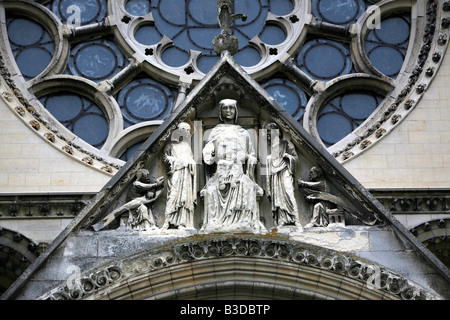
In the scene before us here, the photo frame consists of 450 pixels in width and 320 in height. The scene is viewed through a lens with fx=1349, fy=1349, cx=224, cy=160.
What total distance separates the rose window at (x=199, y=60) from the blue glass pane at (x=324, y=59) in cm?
2

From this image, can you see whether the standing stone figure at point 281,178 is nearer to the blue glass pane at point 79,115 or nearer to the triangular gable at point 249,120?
the triangular gable at point 249,120

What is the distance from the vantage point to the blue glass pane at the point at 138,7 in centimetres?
2277

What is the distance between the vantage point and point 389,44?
22.2 meters

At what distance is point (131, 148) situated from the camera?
21391 mm

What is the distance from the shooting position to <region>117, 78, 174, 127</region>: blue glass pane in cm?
2166

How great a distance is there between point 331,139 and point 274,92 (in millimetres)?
1326

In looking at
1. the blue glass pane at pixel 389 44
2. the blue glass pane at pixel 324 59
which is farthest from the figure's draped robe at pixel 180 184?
the blue glass pane at pixel 389 44

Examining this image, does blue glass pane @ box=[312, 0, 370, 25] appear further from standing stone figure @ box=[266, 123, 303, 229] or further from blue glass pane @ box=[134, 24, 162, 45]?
standing stone figure @ box=[266, 123, 303, 229]

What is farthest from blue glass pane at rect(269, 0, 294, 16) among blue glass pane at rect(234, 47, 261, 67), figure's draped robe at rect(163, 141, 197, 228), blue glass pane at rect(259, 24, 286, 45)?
figure's draped robe at rect(163, 141, 197, 228)

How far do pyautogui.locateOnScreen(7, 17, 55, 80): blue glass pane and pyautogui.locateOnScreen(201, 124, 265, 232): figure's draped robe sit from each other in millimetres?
5149

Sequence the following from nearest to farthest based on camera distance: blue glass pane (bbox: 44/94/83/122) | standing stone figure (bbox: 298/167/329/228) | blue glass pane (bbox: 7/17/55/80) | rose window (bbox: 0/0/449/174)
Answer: standing stone figure (bbox: 298/167/329/228) < rose window (bbox: 0/0/449/174) < blue glass pane (bbox: 44/94/83/122) < blue glass pane (bbox: 7/17/55/80)

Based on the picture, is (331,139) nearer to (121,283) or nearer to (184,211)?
(184,211)

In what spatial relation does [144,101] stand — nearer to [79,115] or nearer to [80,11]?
[79,115]
